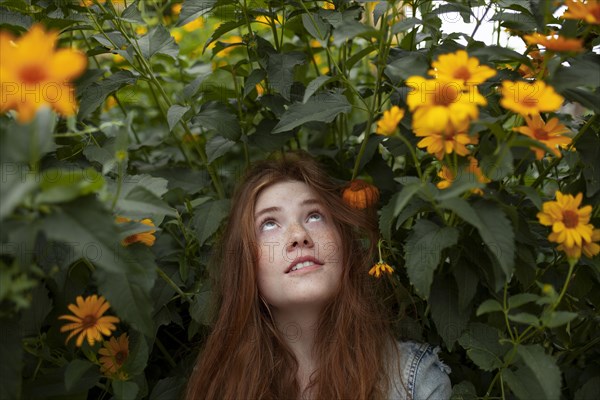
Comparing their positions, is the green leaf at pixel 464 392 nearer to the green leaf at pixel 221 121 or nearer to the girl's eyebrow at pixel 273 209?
the girl's eyebrow at pixel 273 209

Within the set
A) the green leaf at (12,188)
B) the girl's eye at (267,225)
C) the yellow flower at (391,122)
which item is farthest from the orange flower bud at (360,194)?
the green leaf at (12,188)

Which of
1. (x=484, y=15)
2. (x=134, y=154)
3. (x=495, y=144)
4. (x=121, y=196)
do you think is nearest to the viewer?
(x=121, y=196)

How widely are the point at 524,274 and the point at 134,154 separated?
3.13 ft

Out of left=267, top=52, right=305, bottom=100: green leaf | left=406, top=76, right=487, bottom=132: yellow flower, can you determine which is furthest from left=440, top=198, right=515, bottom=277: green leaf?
left=267, top=52, right=305, bottom=100: green leaf

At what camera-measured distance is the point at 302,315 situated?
122cm

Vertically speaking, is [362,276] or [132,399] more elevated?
[132,399]

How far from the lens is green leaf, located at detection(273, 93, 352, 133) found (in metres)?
1.06

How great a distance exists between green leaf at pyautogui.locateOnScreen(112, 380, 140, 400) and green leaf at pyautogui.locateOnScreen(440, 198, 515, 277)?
55cm

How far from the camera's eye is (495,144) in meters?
0.96

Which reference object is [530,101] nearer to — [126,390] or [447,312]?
[447,312]

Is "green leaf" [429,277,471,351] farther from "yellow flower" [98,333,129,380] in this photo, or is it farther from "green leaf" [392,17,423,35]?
"yellow flower" [98,333,129,380]

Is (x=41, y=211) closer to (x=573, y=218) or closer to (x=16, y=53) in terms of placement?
(x=16, y=53)

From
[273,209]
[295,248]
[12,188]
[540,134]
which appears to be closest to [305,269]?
[295,248]

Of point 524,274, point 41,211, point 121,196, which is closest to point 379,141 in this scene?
point 524,274
